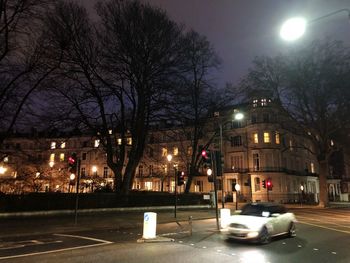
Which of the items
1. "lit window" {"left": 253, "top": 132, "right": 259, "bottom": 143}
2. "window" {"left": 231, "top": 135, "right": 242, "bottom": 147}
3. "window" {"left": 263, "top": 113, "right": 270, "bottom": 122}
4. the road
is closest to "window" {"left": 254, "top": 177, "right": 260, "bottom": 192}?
"lit window" {"left": 253, "top": 132, "right": 259, "bottom": 143}

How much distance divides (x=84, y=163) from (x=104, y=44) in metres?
63.1

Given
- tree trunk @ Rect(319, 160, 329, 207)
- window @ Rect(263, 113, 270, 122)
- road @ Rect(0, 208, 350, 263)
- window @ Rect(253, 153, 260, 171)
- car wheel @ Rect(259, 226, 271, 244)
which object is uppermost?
window @ Rect(263, 113, 270, 122)

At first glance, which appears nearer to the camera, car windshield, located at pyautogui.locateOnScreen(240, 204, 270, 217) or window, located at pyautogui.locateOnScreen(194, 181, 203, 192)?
car windshield, located at pyautogui.locateOnScreen(240, 204, 270, 217)

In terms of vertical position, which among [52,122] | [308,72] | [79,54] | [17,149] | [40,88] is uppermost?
[308,72]

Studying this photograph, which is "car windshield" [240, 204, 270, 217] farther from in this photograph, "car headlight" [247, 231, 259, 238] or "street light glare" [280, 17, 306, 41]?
"street light glare" [280, 17, 306, 41]

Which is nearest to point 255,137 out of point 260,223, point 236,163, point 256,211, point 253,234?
point 236,163

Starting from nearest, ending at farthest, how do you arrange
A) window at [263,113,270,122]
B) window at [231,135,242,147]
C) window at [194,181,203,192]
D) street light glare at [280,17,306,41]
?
street light glare at [280,17,306,41] → window at [263,113,270,122] → window at [231,135,242,147] → window at [194,181,203,192]

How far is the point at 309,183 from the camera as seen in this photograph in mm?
74062

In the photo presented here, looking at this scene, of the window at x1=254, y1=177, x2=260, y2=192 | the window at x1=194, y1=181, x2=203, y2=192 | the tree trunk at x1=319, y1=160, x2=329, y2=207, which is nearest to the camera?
the tree trunk at x1=319, y1=160, x2=329, y2=207

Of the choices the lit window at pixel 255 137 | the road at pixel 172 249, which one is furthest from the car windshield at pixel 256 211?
the lit window at pixel 255 137

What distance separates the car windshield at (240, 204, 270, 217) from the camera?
45.5 feet

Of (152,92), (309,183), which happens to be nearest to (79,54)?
(152,92)

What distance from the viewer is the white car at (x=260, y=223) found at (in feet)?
42.1

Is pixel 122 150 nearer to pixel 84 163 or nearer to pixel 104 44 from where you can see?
pixel 104 44
